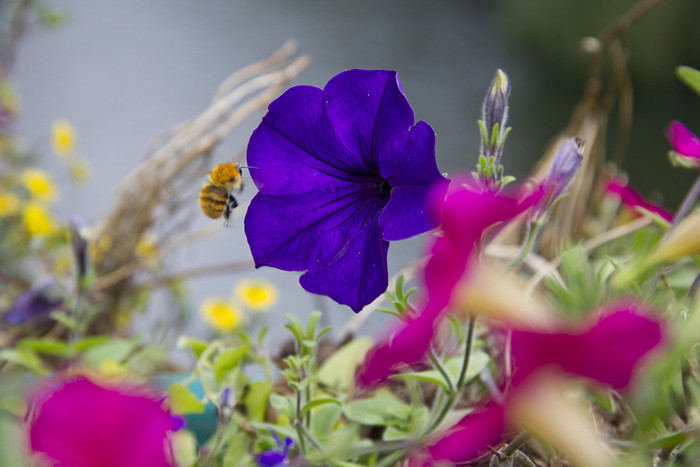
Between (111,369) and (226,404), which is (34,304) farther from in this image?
(226,404)

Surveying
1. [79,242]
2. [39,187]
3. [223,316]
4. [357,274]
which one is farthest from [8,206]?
[357,274]

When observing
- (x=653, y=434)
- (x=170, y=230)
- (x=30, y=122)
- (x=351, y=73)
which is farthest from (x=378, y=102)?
(x=30, y=122)

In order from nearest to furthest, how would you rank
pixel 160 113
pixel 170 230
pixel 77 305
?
pixel 77 305 < pixel 170 230 < pixel 160 113

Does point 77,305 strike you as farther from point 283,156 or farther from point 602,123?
point 602,123

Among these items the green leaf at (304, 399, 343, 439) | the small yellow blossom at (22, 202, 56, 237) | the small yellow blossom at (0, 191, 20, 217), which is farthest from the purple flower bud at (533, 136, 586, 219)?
the small yellow blossom at (0, 191, 20, 217)

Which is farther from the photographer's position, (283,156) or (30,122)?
(30,122)

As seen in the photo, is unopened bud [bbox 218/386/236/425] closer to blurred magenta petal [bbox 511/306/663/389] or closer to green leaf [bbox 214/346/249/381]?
green leaf [bbox 214/346/249/381]
